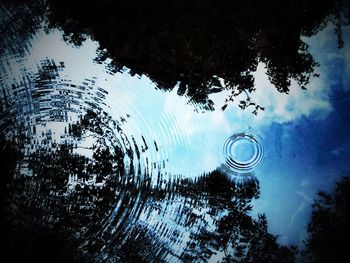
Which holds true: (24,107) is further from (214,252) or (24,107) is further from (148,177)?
(214,252)

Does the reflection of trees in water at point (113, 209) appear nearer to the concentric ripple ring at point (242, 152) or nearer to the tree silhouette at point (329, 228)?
the concentric ripple ring at point (242, 152)

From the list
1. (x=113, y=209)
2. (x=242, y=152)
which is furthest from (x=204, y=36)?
(x=113, y=209)

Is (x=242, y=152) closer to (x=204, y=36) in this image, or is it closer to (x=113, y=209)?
(x=204, y=36)

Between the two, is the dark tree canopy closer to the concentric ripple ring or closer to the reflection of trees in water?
the concentric ripple ring

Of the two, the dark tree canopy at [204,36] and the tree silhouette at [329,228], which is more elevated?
the dark tree canopy at [204,36]

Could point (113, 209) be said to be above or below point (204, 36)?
below

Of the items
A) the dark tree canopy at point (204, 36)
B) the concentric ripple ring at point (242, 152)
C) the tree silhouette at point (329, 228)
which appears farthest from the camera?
the concentric ripple ring at point (242, 152)

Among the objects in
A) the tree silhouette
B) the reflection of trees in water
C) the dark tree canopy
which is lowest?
the reflection of trees in water
